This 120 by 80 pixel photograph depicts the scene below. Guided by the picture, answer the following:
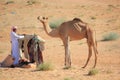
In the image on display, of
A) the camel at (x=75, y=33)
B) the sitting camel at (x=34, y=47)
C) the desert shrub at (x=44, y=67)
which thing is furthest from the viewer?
the camel at (x=75, y=33)

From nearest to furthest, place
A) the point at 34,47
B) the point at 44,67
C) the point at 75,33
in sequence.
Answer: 1. the point at 44,67
2. the point at 34,47
3. the point at 75,33

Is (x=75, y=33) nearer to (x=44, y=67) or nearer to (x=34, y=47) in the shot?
(x=34, y=47)

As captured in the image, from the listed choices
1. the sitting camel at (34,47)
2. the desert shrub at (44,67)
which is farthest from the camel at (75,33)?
the desert shrub at (44,67)

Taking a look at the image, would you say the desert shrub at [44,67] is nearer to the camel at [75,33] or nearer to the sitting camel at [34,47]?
the sitting camel at [34,47]

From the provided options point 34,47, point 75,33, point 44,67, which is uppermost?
point 75,33

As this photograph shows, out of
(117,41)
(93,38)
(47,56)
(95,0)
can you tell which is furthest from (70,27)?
(95,0)

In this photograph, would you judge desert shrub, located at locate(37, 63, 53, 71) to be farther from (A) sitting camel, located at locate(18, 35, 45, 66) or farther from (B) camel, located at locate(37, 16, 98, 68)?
(B) camel, located at locate(37, 16, 98, 68)

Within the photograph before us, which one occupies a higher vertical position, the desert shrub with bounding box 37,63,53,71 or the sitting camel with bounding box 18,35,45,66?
the sitting camel with bounding box 18,35,45,66

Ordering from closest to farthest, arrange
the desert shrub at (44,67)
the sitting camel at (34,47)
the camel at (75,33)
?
the desert shrub at (44,67)
the sitting camel at (34,47)
the camel at (75,33)

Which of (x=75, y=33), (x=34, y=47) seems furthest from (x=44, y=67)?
(x=75, y=33)

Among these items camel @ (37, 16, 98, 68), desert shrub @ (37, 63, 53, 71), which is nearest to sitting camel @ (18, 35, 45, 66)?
desert shrub @ (37, 63, 53, 71)

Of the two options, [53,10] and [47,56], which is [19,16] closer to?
[53,10]

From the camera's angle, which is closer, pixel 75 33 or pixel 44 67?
pixel 44 67

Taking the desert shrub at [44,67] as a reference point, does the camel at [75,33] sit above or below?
above
